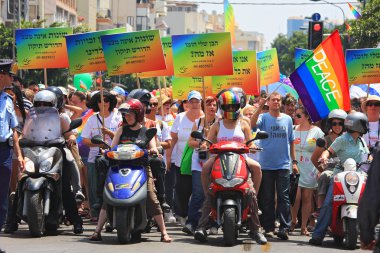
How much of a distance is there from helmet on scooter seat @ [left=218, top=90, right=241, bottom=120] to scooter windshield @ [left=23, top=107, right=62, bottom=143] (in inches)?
77.6

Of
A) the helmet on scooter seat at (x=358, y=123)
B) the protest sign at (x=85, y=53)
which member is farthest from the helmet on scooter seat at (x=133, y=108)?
the protest sign at (x=85, y=53)

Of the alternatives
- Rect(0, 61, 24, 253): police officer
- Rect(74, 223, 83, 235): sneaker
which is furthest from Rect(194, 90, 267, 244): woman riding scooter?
Rect(0, 61, 24, 253): police officer

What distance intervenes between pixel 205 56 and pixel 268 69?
6.26m

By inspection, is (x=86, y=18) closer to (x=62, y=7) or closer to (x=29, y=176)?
(x=62, y=7)

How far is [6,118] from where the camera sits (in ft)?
39.7

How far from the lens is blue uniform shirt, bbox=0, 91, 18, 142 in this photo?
12.0 m

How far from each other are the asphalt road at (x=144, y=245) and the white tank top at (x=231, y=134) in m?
1.18

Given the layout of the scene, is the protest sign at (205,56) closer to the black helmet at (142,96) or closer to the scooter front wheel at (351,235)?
the black helmet at (142,96)

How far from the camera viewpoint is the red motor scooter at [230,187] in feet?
42.7

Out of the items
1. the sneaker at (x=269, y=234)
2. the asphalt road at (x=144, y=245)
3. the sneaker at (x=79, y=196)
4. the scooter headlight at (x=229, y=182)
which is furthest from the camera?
the sneaker at (x=269, y=234)

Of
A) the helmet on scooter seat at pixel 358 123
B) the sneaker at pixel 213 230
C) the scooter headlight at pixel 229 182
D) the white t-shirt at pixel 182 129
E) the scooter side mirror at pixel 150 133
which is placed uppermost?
Answer: the helmet on scooter seat at pixel 358 123

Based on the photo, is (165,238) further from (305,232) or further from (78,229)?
(305,232)

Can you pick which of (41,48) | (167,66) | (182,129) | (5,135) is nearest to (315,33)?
(167,66)

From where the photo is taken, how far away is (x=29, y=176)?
44.5 ft
